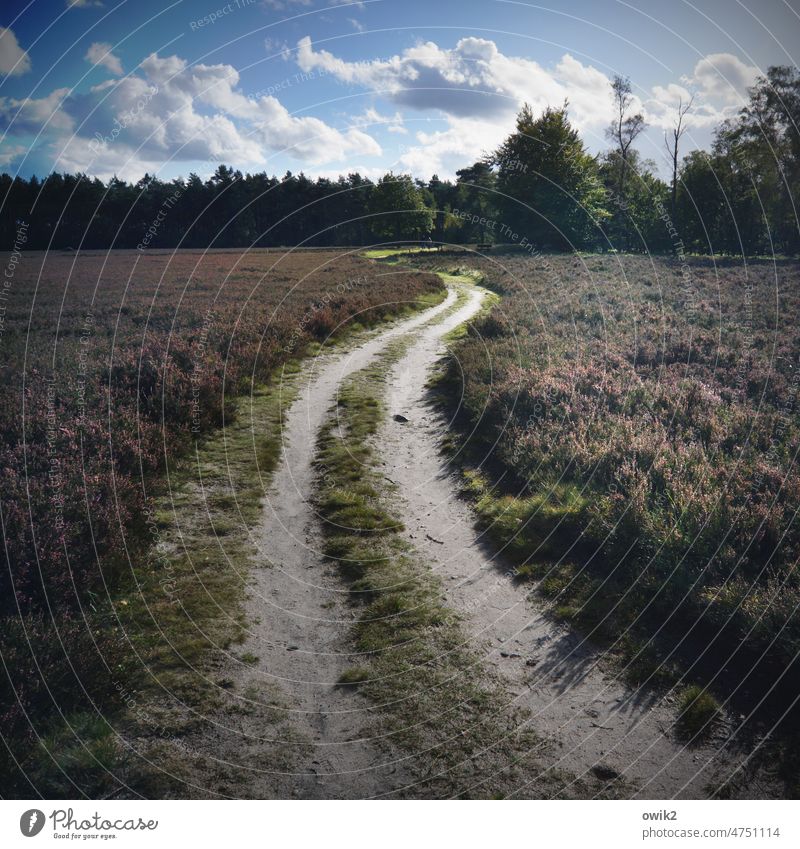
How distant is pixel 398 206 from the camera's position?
58.1 m

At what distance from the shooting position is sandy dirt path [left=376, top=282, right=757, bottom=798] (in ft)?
14.1

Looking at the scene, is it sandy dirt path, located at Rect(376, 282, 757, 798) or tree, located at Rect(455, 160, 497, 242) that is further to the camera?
tree, located at Rect(455, 160, 497, 242)

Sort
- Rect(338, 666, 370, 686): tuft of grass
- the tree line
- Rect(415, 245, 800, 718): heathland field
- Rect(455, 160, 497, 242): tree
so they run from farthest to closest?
1. Rect(455, 160, 497, 242): tree
2. the tree line
3. Rect(415, 245, 800, 718): heathland field
4. Rect(338, 666, 370, 686): tuft of grass

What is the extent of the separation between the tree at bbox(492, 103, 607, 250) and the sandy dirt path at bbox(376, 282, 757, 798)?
3169 centimetres

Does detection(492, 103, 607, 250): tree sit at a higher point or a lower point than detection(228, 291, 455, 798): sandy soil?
higher

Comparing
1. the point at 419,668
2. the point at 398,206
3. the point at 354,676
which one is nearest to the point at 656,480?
the point at 419,668

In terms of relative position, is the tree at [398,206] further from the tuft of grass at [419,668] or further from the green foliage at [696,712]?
the green foliage at [696,712]

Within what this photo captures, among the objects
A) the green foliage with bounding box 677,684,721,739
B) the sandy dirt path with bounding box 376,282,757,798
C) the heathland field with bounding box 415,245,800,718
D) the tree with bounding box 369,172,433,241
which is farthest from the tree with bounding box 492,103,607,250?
the green foliage with bounding box 677,684,721,739

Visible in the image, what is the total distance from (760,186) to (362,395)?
33424 mm

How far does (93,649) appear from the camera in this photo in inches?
207

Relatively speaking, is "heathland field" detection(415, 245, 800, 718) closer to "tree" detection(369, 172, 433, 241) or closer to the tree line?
the tree line

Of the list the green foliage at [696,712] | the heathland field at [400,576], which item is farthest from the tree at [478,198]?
the green foliage at [696,712]

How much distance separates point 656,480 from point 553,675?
4918 mm
